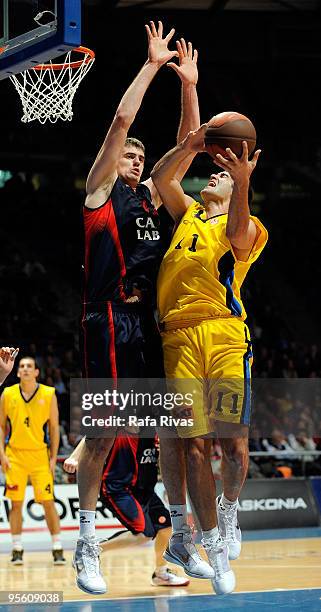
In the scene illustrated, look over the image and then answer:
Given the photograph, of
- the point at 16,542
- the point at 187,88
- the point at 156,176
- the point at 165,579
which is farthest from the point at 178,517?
the point at 16,542

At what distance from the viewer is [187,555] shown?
6.14 meters

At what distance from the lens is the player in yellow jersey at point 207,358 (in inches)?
241

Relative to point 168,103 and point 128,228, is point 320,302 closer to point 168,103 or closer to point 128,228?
point 168,103

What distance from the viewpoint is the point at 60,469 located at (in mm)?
13727

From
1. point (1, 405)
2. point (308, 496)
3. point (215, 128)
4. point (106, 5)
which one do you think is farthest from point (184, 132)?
point (106, 5)

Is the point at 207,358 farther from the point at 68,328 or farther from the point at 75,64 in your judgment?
the point at 68,328

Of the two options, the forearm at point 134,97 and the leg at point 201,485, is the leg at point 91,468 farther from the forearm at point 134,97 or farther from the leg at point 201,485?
the forearm at point 134,97

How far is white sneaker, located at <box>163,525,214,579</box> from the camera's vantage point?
6.06 meters

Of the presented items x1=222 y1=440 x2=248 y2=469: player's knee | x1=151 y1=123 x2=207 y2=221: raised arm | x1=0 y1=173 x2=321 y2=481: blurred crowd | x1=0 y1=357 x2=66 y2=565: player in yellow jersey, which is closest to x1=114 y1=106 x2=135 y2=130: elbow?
x1=151 y1=123 x2=207 y2=221: raised arm

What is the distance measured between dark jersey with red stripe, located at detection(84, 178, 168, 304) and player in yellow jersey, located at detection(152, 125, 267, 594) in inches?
6.4

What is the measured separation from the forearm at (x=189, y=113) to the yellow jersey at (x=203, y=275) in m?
0.85

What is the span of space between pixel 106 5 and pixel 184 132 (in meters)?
10.8

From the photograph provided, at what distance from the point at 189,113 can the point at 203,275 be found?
1269 mm

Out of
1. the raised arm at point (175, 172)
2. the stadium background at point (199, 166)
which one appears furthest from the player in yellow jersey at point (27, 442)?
the raised arm at point (175, 172)
